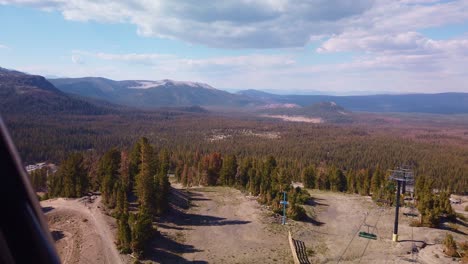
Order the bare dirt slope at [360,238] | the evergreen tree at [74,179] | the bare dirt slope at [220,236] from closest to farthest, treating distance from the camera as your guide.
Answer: the bare dirt slope at [220,236] < the bare dirt slope at [360,238] < the evergreen tree at [74,179]

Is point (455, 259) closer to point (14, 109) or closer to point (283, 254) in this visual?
point (283, 254)

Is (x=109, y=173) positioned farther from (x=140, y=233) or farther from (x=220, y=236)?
(x=220, y=236)

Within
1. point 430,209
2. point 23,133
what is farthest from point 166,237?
point 23,133

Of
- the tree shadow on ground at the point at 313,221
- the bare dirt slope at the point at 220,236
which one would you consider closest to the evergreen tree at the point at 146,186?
the bare dirt slope at the point at 220,236

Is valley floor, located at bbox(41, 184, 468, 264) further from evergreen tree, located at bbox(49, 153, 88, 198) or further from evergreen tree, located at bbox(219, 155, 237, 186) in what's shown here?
evergreen tree, located at bbox(219, 155, 237, 186)

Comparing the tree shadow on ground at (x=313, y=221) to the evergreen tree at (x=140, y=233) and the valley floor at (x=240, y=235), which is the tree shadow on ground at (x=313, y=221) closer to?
the valley floor at (x=240, y=235)

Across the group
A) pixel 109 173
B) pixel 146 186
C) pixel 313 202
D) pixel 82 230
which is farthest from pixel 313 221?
pixel 82 230

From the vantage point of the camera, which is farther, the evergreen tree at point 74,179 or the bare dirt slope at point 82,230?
the evergreen tree at point 74,179
